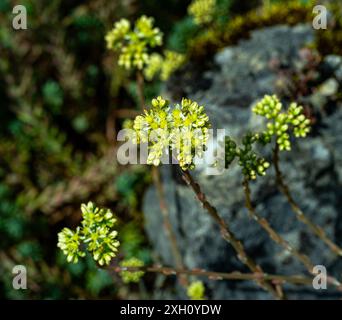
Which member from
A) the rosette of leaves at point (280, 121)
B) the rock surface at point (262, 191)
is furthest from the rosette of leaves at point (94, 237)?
the rock surface at point (262, 191)

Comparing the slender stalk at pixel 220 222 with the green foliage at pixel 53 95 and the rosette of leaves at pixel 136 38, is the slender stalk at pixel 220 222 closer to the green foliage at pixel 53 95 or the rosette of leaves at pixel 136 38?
the rosette of leaves at pixel 136 38

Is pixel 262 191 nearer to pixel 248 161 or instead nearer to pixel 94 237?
pixel 248 161

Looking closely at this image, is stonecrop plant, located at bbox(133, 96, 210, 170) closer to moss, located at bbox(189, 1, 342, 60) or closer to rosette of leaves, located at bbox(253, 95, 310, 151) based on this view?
rosette of leaves, located at bbox(253, 95, 310, 151)

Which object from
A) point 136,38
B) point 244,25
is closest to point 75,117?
point 244,25

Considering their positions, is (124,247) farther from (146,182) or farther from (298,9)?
(298,9)

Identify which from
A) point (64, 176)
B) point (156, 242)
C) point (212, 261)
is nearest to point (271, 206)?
point (212, 261)
